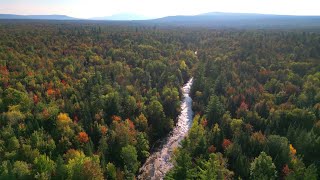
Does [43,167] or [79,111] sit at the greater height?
[79,111]

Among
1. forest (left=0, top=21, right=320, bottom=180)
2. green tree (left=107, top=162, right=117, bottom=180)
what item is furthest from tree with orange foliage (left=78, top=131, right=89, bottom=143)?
green tree (left=107, top=162, right=117, bottom=180)

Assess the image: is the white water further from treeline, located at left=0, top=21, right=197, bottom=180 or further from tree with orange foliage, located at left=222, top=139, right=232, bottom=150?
tree with orange foliage, located at left=222, top=139, right=232, bottom=150

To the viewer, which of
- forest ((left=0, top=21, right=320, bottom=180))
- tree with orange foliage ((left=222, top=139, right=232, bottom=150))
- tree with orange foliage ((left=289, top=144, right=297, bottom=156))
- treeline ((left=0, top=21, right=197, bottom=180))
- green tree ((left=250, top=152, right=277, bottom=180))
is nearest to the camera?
green tree ((left=250, top=152, right=277, bottom=180))

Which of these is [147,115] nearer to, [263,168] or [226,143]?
[226,143]

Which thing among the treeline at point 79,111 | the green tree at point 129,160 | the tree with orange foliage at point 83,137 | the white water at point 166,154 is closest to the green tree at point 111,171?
the treeline at point 79,111

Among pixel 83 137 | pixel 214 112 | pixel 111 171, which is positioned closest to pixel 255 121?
pixel 214 112

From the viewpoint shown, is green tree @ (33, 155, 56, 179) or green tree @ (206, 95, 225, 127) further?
green tree @ (206, 95, 225, 127)

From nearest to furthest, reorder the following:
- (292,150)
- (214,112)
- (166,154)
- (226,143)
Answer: (292,150), (226,143), (166,154), (214,112)
